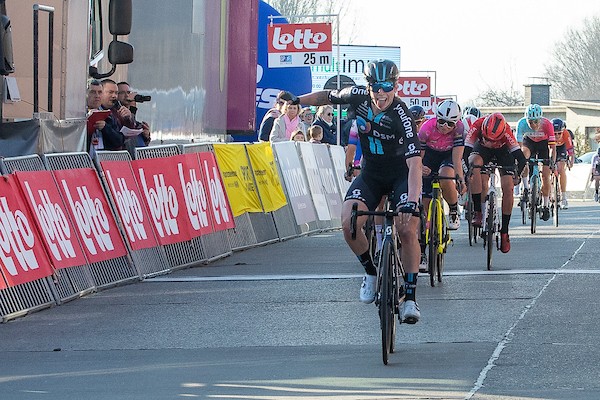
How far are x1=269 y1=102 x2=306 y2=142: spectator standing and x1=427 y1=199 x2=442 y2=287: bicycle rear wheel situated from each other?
9.13 meters

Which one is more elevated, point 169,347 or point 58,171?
point 58,171

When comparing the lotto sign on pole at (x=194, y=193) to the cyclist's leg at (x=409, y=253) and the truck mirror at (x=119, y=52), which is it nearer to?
the truck mirror at (x=119, y=52)

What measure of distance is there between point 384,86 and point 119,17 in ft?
13.8

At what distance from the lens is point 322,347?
397 inches

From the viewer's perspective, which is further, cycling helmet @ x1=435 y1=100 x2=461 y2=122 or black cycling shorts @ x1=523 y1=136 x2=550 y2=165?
black cycling shorts @ x1=523 y1=136 x2=550 y2=165

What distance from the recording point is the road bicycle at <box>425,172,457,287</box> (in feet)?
46.7

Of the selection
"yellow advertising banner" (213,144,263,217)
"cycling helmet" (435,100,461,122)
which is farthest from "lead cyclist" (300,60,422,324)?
"yellow advertising banner" (213,144,263,217)

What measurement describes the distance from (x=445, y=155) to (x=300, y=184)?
6711 millimetres

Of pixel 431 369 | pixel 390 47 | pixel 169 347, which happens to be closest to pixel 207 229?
pixel 169 347

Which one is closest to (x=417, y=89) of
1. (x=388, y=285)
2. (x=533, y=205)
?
(x=533, y=205)

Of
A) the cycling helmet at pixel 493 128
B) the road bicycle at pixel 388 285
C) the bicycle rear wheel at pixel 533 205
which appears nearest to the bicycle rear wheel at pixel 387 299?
the road bicycle at pixel 388 285

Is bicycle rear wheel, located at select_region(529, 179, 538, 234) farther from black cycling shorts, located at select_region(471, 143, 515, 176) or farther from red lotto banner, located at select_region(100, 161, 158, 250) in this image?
red lotto banner, located at select_region(100, 161, 158, 250)

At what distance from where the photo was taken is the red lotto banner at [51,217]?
12.7 m

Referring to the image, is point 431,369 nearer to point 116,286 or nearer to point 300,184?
point 116,286
